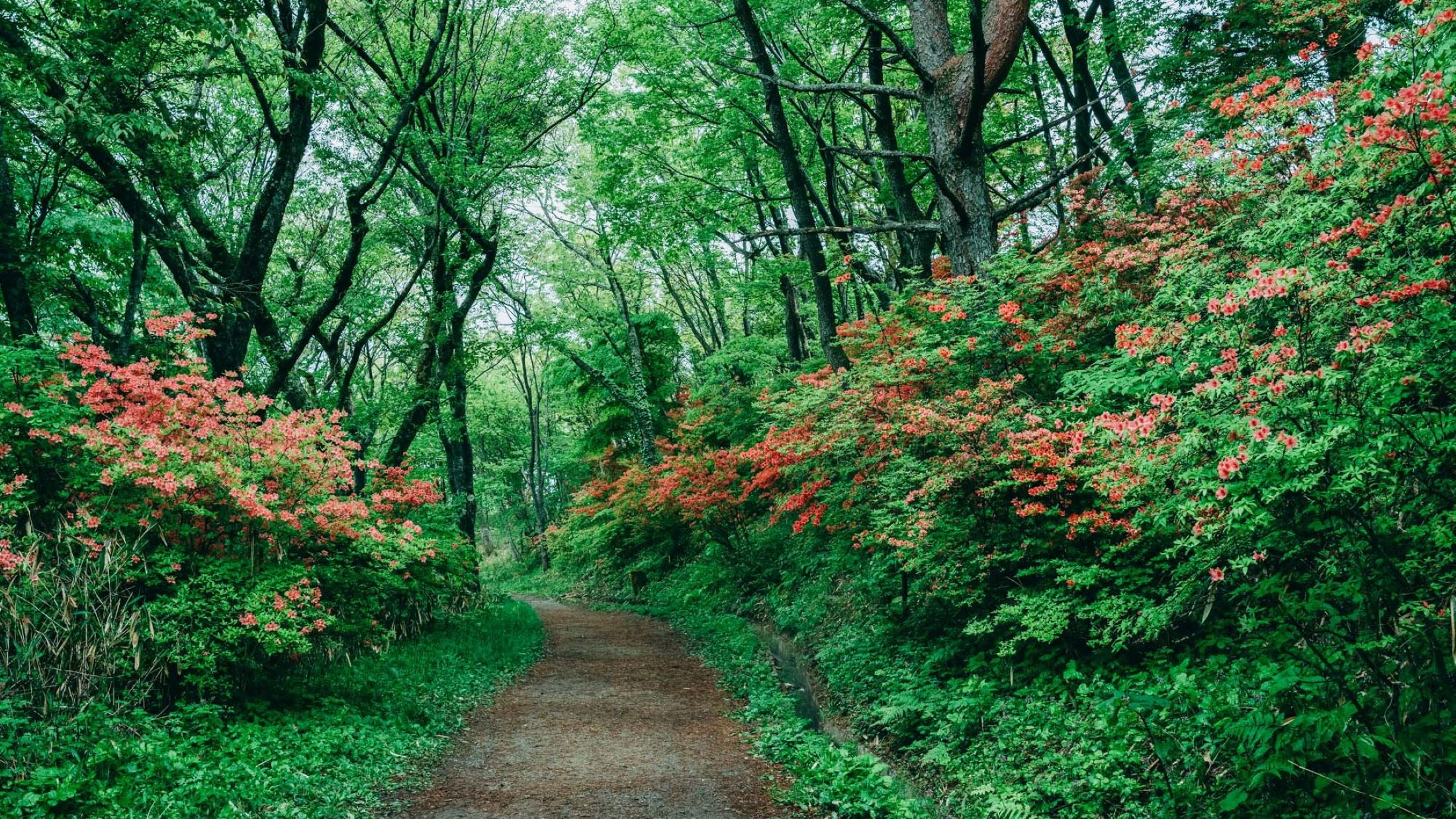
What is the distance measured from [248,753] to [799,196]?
961 centimetres

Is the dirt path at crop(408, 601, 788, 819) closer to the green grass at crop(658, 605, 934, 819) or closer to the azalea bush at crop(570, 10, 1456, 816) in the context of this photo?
the green grass at crop(658, 605, 934, 819)

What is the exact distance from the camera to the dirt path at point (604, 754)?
5.50m

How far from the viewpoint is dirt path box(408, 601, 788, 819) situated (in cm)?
550

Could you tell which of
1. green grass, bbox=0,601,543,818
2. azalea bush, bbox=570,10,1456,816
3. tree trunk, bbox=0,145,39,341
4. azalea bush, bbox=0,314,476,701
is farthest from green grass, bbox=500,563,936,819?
tree trunk, bbox=0,145,39,341

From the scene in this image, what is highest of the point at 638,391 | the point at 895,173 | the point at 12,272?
the point at 895,173

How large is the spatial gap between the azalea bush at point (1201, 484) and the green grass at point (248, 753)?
431cm

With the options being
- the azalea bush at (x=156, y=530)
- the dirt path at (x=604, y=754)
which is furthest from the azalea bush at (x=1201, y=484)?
the azalea bush at (x=156, y=530)

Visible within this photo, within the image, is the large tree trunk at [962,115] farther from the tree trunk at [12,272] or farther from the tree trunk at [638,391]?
the tree trunk at [638,391]

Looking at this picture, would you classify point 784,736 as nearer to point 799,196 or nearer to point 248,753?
point 248,753

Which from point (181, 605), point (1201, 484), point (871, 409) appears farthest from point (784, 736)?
point (181, 605)

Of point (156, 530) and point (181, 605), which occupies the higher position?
point (156, 530)

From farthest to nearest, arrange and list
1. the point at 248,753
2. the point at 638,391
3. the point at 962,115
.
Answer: the point at 638,391 < the point at 962,115 < the point at 248,753

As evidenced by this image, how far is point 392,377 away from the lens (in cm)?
2889

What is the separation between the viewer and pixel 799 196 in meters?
11.4
